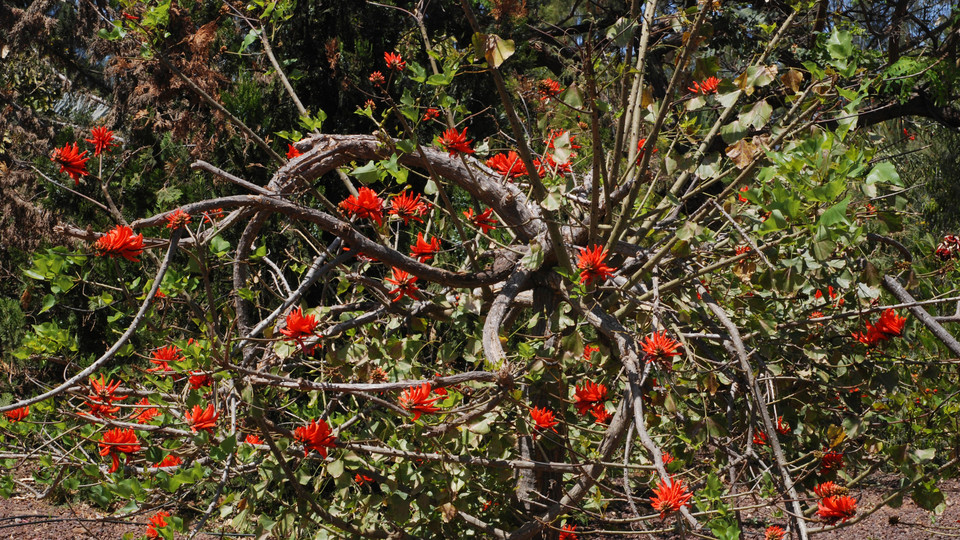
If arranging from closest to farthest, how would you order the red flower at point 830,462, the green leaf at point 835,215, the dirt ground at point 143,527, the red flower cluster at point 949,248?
the green leaf at point 835,215, the red flower at point 830,462, the red flower cluster at point 949,248, the dirt ground at point 143,527

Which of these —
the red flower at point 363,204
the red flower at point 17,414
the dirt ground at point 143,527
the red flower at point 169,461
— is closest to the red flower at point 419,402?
the red flower at point 363,204

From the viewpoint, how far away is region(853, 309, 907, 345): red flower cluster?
171 cm

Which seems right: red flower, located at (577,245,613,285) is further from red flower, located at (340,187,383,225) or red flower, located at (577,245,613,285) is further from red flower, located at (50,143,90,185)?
red flower, located at (50,143,90,185)

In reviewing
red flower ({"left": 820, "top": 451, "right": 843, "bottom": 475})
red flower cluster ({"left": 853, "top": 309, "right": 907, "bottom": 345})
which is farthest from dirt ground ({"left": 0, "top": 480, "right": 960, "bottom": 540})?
red flower cluster ({"left": 853, "top": 309, "right": 907, "bottom": 345})

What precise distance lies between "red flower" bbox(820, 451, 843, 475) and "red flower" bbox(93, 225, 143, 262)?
1.74 metres

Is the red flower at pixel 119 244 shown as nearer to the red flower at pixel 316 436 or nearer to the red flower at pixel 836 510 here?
the red flower at pixel 316 436

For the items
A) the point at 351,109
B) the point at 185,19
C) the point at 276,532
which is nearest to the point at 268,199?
the point at 276,532

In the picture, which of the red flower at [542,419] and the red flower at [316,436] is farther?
the red flower at [542,419]

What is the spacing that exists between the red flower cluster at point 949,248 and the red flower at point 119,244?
6.98 feet

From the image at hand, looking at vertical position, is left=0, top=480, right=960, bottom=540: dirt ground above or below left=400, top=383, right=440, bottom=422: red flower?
below

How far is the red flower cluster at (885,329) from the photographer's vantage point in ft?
5.61

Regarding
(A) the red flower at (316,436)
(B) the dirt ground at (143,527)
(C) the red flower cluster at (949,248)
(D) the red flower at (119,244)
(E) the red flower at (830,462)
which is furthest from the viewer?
(B) the dirt ground at (143,527)

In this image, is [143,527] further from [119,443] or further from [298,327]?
[298,327]

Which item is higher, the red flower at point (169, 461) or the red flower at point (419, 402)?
the red flower at point (419, 402)
